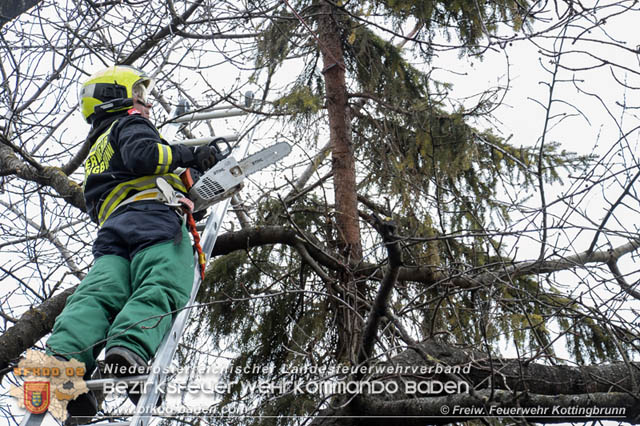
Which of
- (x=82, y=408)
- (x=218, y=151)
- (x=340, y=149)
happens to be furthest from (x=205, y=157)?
(x=340, y=149)

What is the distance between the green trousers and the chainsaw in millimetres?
346

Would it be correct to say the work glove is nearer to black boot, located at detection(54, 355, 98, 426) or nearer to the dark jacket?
the dark jacket

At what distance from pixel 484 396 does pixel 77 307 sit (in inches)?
76.2

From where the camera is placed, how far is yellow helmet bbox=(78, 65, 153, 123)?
145 inches

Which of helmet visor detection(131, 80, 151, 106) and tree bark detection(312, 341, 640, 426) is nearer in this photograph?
tree bark detection(312, 341, 640, 426)

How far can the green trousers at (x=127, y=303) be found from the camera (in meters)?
2.80

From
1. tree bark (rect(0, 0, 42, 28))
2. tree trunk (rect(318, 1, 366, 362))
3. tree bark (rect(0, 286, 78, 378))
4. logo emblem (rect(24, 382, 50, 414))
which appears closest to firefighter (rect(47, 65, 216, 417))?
logo emblem (rect(24, 382, 50, 414))

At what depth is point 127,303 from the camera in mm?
2943

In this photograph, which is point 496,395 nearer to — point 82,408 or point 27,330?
point 82,408

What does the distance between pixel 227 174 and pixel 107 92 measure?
36.5 inches

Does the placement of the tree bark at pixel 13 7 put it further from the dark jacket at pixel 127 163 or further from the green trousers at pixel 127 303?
the green trousers at pixel 127 303

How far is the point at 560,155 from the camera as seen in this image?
5.07 m

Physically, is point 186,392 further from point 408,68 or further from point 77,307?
point 408,68

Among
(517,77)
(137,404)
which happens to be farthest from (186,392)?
(517,77)
